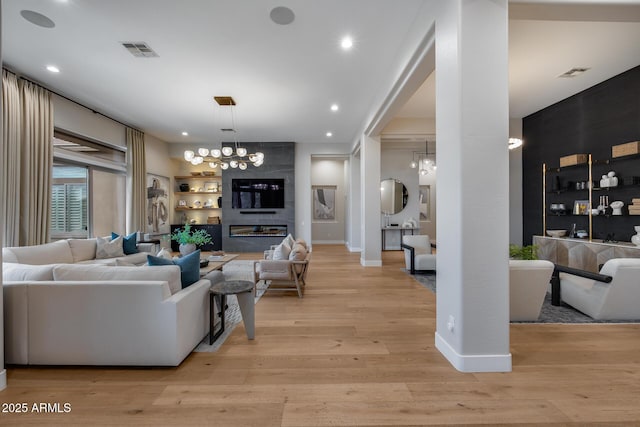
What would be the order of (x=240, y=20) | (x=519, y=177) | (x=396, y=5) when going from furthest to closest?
(x=519, y=177)
(x=240, y=20)
(x=396, y=5)

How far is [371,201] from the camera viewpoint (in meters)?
6.39

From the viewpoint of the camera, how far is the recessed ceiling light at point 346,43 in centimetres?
348

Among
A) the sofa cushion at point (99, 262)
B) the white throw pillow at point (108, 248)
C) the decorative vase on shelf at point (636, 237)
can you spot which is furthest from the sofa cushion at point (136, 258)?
the decorative vase on shelf at point (636, 237)

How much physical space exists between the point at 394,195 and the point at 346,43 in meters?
5.84

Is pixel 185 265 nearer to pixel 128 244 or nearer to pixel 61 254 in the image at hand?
pixel 61 254

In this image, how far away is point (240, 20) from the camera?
10.3 ft

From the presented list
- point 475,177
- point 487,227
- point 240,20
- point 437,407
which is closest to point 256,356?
point 437,407

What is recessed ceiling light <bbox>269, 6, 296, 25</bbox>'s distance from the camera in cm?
297

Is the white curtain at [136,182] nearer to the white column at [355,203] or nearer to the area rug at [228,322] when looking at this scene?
the area rug at [228,322]

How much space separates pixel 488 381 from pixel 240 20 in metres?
4.10

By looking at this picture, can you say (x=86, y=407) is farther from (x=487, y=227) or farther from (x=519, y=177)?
(x=519, y=177)

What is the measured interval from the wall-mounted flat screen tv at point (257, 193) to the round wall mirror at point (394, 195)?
316cm

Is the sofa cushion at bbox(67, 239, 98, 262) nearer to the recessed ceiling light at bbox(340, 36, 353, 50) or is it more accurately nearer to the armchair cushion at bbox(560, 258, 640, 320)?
the recessed ceiling light at bbox(340, 36, 353, 50)

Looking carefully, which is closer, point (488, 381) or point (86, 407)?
point (86, 407)
